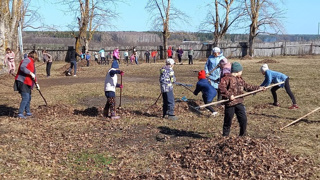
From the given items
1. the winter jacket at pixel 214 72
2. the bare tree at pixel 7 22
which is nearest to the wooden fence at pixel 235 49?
the bare tree at pixel 7 22

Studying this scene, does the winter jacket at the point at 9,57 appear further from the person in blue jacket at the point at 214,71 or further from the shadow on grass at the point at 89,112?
the person in blue jacket at the point at 214,71

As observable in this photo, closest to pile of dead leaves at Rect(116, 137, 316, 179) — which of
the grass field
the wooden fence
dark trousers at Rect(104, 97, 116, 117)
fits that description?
the grass field

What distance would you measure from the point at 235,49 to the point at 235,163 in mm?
39268

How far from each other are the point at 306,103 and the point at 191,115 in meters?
4.08

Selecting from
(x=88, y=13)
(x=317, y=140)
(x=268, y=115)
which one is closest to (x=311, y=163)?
Result: (x=317, y=140)

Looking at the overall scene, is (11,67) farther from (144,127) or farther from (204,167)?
(204,167)

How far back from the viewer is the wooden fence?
40.8 metres

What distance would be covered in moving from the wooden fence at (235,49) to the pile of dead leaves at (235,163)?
113 feet

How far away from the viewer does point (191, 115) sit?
1039 cm

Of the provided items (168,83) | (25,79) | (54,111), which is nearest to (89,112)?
(54,111)

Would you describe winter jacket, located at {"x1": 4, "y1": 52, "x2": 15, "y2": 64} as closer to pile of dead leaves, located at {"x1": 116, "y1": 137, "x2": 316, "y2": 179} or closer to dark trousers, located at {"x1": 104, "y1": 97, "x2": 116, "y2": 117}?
dark trousers, located at {"x1": 104, "y1": 97, "x2": 116, "y2": 117}

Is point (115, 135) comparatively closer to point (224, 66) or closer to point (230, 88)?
point (230, 88)

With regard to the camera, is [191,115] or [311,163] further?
[191,115]

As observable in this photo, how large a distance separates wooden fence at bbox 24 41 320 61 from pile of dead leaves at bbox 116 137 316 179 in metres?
34.3
